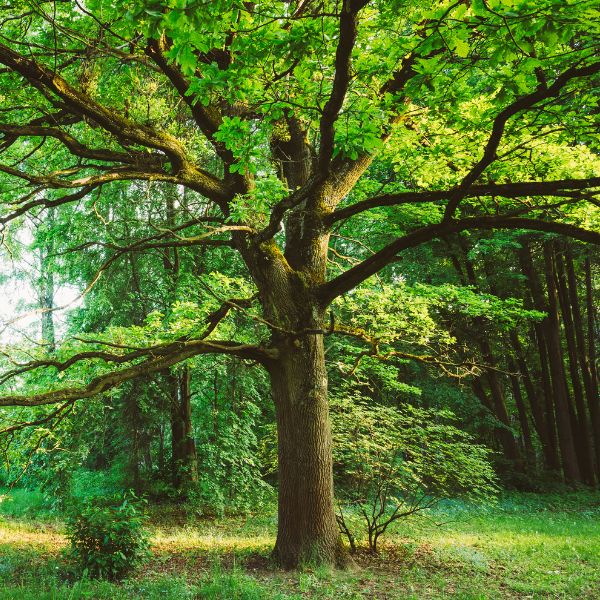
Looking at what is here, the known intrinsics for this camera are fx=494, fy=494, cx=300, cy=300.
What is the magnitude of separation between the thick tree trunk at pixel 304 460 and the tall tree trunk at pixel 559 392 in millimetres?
14181

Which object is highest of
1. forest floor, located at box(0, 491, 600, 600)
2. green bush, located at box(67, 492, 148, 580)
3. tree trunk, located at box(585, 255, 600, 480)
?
tree trunk, located at box(585, 255, 600, 480)

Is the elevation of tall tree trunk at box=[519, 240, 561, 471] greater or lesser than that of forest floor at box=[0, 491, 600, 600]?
greater

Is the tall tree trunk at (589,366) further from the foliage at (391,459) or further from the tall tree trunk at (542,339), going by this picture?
the foliage at (391,459)

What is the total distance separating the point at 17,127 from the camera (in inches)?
223

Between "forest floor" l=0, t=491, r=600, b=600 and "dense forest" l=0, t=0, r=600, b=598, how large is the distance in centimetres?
16

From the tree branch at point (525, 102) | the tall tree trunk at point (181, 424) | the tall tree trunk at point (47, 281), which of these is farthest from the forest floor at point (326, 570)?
the tree branch at point (525, 102)

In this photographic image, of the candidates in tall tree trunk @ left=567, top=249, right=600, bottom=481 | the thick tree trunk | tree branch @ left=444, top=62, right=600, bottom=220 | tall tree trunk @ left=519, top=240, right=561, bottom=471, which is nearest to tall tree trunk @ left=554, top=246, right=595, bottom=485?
tall tree trunk @ left=567, top=249, right=600, bottom=481

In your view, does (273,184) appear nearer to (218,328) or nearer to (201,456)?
(218,328)

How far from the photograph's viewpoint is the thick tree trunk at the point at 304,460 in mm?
6496

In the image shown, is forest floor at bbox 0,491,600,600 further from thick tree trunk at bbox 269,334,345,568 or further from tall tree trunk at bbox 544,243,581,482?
tall tree trunk at bbox 544,243,581,482

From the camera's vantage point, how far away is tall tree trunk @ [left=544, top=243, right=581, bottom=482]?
688 inches

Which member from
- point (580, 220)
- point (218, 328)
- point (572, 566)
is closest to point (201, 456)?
point (218, 328)

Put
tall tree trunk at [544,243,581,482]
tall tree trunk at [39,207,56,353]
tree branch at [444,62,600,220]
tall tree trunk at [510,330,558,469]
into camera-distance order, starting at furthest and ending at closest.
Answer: tall tree trunk at [510,330,558,469], tall tree trunk at [544,243,581,482], tall tree trunk at [39,207,56,353], tree branch at [444,62,600,220]

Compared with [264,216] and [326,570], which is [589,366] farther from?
[264,216]
